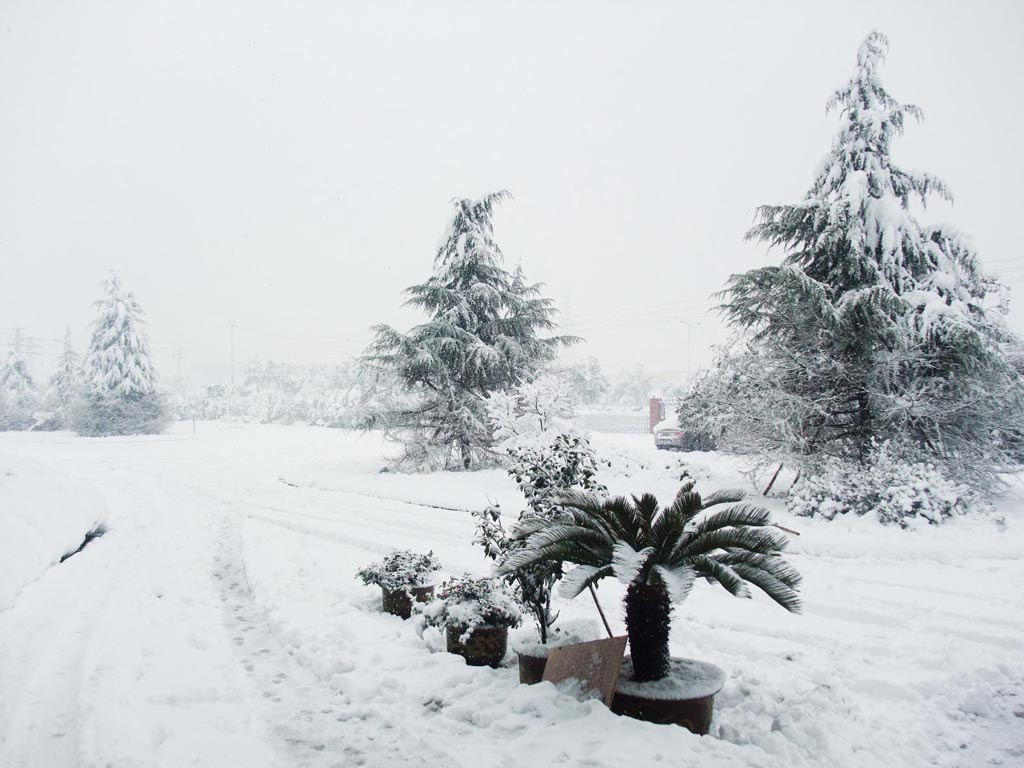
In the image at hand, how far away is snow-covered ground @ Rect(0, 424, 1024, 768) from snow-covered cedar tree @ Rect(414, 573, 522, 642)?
31 cm

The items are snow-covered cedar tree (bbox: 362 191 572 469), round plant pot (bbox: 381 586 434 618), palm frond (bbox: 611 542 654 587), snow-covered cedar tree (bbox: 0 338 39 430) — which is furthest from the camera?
snow-covered cedar tree (bbox: 0 338 39 430)

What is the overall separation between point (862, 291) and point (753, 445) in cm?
362

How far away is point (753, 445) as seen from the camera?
13.4 m

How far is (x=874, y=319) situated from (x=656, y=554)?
32.4 feet

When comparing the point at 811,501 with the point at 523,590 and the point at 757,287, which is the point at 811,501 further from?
the point at 523,590

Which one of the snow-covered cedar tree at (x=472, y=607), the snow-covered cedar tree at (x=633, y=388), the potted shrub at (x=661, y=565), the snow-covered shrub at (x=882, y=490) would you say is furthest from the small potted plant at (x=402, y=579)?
the snow-covered cedar tree at (x=633, y=388)

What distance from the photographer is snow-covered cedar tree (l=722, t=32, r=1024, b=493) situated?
1193 centimetres

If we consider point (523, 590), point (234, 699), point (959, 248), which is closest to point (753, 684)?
point (523, 590)

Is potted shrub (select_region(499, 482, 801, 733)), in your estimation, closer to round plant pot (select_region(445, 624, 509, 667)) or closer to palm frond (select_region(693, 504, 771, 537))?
palm frond (select_region(693, 504, 771, 537))

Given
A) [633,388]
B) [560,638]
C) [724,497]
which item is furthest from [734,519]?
[633,388]

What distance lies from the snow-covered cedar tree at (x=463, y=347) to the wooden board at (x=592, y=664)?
14711 mm

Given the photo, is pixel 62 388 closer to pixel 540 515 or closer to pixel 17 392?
pixel 17 392

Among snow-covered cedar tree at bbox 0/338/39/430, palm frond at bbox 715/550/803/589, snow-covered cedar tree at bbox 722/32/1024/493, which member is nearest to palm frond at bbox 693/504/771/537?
palm frond at bbox 715/550/803/589

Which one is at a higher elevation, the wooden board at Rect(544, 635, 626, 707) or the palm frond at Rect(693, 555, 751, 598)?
the palm frond at Rect(693, 555, 751, 598)
